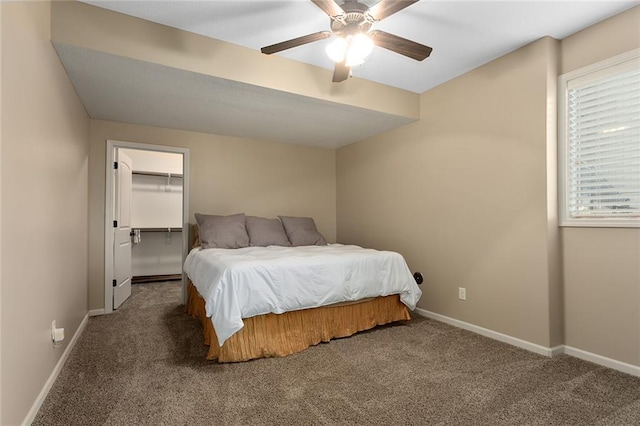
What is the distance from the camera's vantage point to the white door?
358 cm

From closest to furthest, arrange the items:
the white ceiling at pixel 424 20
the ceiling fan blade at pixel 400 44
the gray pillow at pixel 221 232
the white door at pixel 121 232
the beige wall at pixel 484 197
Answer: the ceiling fan blade at pixel 400 44 < the white ceiling at pixel 424 20 < the beige wall at pixel 484 197 < the gray pillow at pixel 221 232 < the white door at pixel 121 232

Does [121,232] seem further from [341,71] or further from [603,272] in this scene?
[603,272]

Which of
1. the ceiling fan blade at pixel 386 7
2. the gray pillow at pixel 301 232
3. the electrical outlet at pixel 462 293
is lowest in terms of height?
the electrical outlet at pixel 462 293

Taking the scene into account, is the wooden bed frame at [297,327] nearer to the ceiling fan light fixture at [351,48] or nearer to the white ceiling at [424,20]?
the ceiling fan light fixture at [351,48]

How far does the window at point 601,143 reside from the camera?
2.03m

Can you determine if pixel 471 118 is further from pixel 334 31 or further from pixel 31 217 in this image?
pixel 31 217

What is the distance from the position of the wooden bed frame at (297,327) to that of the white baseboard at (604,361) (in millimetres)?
1228

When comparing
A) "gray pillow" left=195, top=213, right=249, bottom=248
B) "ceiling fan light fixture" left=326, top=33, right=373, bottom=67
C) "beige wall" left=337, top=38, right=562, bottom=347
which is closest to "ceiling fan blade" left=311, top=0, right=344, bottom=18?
"ceiling fan light fixture" left=326, top=33, right=373, bottom=67

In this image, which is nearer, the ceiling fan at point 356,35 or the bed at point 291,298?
the ceiling fan at point 356,35

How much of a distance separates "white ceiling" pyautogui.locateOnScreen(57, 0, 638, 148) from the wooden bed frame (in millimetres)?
1838

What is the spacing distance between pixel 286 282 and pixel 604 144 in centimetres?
240

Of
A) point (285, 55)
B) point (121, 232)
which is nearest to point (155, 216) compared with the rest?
point (121, 232)

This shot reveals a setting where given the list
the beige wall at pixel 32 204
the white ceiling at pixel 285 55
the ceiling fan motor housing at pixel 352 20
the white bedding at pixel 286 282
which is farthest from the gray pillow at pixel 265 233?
the ceiling fan motor housing at pixel 352 20

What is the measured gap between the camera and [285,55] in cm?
263
